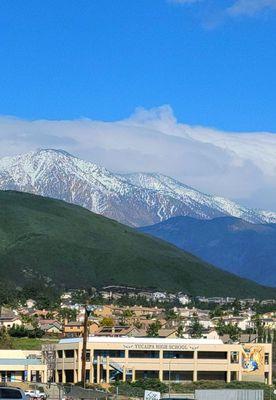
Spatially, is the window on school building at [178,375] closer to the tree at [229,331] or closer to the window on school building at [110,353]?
the window on school building at [110,353]

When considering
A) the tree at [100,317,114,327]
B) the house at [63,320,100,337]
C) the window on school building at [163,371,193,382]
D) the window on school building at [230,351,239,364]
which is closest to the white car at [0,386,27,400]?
the window on school building at [163,371,193,382]

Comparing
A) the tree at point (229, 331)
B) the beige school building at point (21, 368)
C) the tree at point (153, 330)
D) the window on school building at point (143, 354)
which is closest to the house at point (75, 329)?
the tree at point (153, 330)

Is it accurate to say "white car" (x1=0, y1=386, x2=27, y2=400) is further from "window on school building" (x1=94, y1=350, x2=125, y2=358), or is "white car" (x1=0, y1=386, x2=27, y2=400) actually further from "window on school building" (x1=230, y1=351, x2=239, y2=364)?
"window on school building" (x1=230, y1=351, x2=239, y2=364)

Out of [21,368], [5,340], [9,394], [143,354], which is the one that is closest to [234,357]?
[143,354]

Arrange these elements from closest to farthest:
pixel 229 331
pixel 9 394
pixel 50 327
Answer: pixel 9 394 < pixel 50 327 < pixel 229 331

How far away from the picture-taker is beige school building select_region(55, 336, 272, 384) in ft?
424

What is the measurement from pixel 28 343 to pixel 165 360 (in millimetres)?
30699

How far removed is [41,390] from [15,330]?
75.3m

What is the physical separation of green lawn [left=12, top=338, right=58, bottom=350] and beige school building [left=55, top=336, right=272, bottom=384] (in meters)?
18.1

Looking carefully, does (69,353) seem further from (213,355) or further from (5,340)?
(5,340)

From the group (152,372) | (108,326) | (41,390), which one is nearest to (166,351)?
(152,372)

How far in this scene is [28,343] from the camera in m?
156

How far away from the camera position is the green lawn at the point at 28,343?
14956cm

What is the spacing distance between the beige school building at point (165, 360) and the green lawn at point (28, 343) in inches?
711
